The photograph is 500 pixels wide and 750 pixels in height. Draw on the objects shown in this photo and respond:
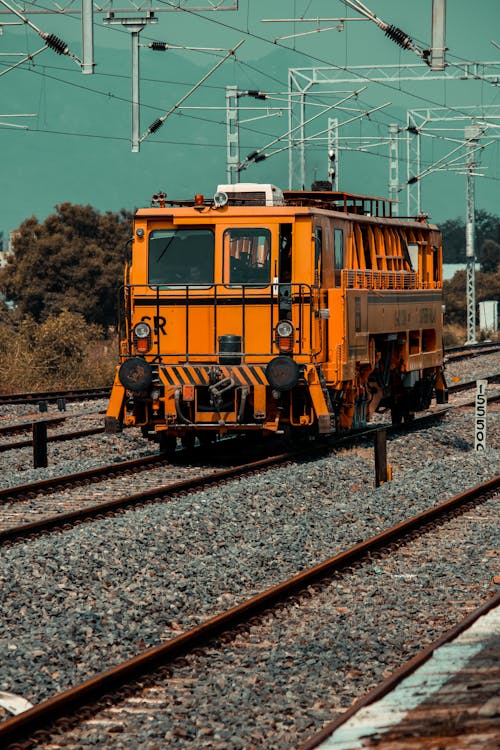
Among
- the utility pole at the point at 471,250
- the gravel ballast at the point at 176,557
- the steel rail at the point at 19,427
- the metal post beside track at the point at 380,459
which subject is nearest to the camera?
the gravel ballast at the point at 176,557

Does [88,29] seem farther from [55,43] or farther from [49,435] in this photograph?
[49,435]

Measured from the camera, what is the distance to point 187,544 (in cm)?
1127

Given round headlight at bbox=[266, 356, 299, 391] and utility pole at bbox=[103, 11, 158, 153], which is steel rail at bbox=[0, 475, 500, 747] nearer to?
round headlight at bbox=[266, 356, 299, 391]

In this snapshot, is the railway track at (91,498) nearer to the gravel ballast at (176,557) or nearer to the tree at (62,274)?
the gravel ballast at (176,557)

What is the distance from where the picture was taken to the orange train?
16562 mm

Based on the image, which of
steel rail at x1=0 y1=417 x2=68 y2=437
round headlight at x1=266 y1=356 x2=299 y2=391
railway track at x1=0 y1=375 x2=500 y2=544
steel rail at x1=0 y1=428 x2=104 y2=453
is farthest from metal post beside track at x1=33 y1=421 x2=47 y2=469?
steel rail at x1=0 y1=417 x2=68 y2=437

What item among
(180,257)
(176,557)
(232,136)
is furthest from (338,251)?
(232,136)

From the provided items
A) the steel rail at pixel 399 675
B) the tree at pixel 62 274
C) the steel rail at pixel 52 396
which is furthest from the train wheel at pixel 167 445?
the tree at pixel 62 274

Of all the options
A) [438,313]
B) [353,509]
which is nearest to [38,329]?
[438,313]

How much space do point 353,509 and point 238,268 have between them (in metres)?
4.70

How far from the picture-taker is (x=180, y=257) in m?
17.1

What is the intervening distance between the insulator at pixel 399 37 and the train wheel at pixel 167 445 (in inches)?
273

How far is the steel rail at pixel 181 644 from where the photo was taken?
6.70 m

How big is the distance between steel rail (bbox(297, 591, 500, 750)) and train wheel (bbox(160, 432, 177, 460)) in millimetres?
8619
